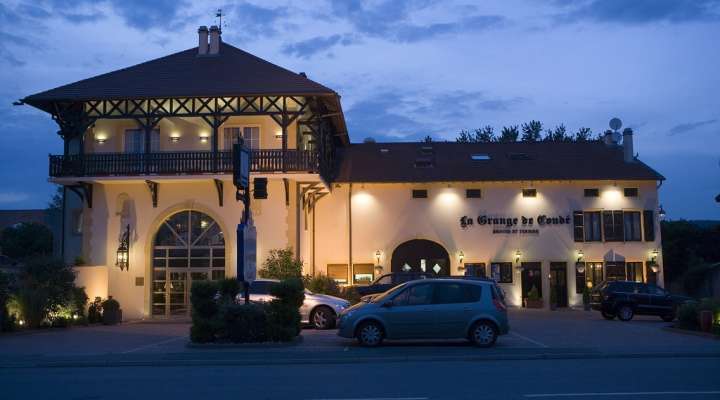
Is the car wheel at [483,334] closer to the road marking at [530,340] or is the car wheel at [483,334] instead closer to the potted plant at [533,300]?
the road marking at [530,340]

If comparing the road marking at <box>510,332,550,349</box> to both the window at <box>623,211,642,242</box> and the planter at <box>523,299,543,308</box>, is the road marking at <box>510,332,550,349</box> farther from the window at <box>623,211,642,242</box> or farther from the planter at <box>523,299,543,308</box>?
the window at <box>623,211,642,242</box>

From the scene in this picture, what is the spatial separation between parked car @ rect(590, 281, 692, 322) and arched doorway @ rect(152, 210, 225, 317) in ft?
49.0

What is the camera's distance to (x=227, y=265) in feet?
94.2

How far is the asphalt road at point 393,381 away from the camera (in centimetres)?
999

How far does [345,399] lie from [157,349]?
28.2 feet

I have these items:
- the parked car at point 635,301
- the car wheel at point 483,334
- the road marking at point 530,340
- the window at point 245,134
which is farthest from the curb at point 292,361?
the window at point 245,134

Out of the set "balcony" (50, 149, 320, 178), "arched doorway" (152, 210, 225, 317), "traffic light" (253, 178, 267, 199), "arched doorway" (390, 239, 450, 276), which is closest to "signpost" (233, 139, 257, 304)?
"traffic light" (253, 178, 267, 199)

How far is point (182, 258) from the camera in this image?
29.3 metres

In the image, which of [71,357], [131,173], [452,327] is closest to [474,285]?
[452,327]

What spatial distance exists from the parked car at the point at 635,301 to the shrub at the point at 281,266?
11585 millimetres

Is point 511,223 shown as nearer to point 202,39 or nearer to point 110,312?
point 202,39

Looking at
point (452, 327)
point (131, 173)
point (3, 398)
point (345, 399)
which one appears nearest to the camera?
point (345, 399)

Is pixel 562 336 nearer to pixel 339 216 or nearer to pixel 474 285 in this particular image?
pixel 474 285

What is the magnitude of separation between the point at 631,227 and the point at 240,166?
928 inches
